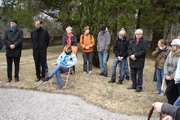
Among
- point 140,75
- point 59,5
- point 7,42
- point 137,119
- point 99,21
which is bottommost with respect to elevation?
point 137,119

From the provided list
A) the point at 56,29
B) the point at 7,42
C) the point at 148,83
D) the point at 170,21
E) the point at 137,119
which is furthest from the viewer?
the point at 56,29

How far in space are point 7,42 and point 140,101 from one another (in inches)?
172

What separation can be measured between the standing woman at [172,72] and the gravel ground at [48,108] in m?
0.82

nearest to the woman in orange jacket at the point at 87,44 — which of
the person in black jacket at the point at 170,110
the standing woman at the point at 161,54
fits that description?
the standing woman at the point at 161,54

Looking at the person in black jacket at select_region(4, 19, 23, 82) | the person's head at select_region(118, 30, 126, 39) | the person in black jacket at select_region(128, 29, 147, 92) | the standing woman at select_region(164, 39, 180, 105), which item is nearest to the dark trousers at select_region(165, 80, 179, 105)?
the standing woman at select_region(164, 39, 180, 105)

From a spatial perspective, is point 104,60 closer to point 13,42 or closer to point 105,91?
point 105,91

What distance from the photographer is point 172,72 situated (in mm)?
5355

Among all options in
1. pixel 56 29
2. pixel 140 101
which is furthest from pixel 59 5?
pixel 140 101

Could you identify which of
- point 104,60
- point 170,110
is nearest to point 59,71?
point 104,60

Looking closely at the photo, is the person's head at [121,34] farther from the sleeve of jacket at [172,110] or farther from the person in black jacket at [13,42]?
the sleeve of jacket at [172,110]

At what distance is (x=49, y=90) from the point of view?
6293 mm

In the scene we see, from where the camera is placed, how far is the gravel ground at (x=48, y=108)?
177 inches

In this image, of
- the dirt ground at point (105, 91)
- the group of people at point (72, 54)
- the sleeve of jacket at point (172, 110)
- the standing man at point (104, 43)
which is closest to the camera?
the sleeve of jacket at point (172, 110)

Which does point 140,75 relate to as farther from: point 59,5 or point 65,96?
point 59,5
